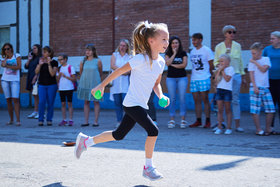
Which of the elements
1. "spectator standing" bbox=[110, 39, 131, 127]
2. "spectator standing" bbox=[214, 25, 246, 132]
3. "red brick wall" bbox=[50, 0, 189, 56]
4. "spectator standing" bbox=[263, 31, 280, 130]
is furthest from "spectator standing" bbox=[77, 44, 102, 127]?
"red brick wall" bbox=[50, 0, 189, 56]

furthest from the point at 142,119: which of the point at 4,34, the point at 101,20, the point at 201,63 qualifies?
the point at 4,34

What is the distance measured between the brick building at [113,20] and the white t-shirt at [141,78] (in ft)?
30.7

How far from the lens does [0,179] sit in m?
3.59

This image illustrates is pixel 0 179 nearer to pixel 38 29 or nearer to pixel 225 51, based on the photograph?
pixel 225 51

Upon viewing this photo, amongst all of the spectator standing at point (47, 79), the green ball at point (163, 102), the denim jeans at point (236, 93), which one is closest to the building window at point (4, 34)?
the spectator standing at point (47, 79)

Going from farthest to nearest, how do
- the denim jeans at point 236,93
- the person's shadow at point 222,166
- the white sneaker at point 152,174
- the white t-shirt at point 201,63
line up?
1. the white t-shirt at point 201,63
2. the denim jeans at point 236,93
3. the person's shadow at point 222,166
4. the white sneaker at point 152,174

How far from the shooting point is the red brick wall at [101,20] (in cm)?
1372

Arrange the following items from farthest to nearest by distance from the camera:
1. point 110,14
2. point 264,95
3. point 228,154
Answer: point 110,14
point 264,95
point 228,154

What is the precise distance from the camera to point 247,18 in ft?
40.8

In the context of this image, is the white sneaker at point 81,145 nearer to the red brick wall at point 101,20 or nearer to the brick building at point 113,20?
the brick building at point 113,20

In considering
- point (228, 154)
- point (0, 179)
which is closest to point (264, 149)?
point (228, 154)

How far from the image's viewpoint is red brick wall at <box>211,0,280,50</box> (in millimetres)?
12086

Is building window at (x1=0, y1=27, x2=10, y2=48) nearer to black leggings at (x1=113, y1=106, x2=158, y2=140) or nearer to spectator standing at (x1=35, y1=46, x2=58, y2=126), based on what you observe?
spectator standing at (x1=35, y1=46, x2=58, y2=126)

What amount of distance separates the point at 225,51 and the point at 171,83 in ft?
4.49
